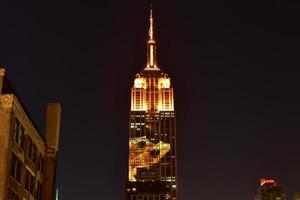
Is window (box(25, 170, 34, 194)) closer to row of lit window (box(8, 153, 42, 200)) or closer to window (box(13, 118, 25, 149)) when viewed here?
row of lit window (box(8, 153, 42, 200))

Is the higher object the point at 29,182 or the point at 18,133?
the point at 18,133

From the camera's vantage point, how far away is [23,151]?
65688 millimetres

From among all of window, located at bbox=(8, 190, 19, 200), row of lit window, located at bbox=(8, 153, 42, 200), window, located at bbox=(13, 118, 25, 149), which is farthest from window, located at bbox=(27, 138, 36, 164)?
window, located at bbox=(8, 190, 19, 200)

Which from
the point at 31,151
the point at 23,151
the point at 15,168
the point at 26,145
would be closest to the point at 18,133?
the point at 23,151

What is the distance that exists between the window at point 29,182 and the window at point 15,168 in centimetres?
332

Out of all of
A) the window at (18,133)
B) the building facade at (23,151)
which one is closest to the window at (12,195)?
the building facade at (23,151)

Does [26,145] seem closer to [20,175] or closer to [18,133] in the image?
[18,133]

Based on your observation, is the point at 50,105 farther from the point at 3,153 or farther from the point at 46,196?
the point at 3,153

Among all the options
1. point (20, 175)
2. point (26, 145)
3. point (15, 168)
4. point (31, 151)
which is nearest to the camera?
point (15, 168)

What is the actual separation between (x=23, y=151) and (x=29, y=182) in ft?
16.2

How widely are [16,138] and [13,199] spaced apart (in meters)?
6.34

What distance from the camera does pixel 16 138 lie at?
6309cm

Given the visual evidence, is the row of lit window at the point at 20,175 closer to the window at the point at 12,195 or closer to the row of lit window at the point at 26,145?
the window at the point at 12,195

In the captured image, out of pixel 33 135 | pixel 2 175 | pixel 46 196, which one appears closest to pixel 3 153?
pixel 2 175
